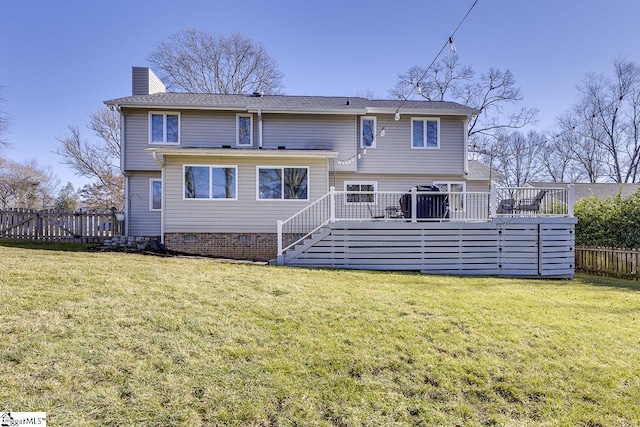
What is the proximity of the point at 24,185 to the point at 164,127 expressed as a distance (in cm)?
2643

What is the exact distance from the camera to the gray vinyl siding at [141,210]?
12938 millimetres

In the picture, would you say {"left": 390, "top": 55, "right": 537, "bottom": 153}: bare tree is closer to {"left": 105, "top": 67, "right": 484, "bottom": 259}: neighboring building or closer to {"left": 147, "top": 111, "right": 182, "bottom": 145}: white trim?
{"left": 105, "top": 67, "right": 484, "bottom": 259}: neighboring building

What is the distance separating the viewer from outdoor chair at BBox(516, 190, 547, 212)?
9.55 meters

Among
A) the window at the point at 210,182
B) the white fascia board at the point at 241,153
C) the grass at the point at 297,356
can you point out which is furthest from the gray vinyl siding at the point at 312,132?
the grass at the point at 297,356

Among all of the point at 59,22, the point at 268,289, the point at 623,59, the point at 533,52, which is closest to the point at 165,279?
the point at 268,289

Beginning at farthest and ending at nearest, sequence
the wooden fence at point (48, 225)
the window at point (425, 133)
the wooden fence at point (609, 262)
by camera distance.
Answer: the window at point (425, 133), the wooden fence at point (48, 225), the wooden fence at point (609, 262)

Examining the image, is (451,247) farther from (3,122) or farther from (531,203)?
(3,122)

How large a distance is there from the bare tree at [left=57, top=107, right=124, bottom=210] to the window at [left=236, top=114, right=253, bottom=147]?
17030mm

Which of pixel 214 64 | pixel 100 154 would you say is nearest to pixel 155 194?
pixel 214 64

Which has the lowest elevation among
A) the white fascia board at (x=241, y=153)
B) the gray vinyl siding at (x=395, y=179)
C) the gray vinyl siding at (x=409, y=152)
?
the gray vinyl siding at (x=395, y=179)

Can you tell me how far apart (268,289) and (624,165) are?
3730 centimetres

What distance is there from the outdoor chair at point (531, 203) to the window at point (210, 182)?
9.14m

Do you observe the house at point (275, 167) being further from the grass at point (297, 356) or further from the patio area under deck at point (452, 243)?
the grass at point (297, 356)

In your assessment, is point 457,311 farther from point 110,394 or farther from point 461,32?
point 461,32
